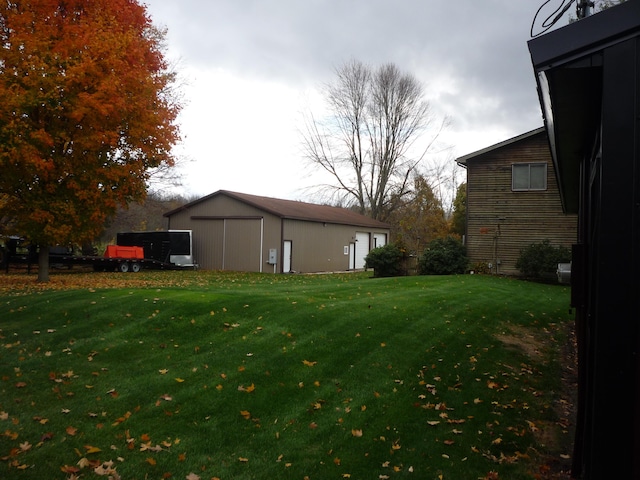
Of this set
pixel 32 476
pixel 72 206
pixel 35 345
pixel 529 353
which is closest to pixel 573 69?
pixel 32 476

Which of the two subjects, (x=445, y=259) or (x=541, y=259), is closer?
(x=541, y=259)

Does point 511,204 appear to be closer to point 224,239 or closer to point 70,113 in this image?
point 224,239

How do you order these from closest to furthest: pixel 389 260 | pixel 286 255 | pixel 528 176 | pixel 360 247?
pixel 528 176 < pixel 389 260 < pixel 286 255 < pixel 360 247

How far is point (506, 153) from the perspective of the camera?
23.7 m

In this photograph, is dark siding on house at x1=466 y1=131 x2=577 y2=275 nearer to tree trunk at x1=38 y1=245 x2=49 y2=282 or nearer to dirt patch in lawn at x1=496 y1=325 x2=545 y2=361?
dirt patch in lawn at x1=496 y1=325 x2=545 y2=361

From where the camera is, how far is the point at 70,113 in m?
15.7

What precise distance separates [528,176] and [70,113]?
18226mm

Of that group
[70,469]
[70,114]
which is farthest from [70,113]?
[70,469]

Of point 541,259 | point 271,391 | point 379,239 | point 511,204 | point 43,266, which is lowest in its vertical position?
point 271,391

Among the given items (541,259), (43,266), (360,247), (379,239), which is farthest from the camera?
(379,239)

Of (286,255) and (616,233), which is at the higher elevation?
(616,233)

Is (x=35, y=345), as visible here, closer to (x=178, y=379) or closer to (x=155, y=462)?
(x=178, y=379)

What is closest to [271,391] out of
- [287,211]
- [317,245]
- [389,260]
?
[389,260]

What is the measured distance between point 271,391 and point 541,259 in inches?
712
